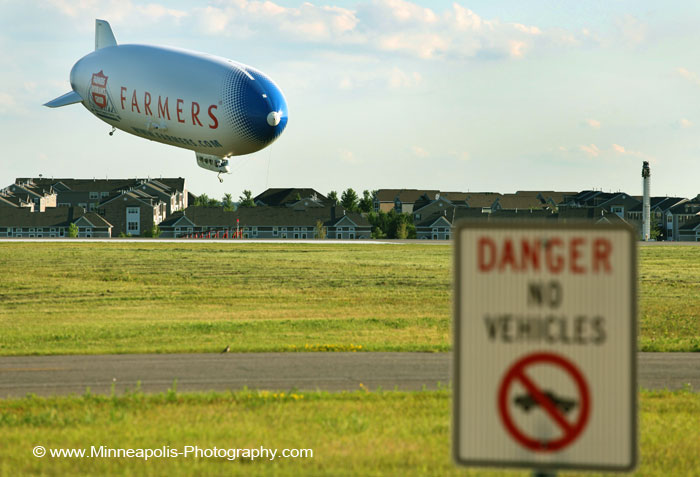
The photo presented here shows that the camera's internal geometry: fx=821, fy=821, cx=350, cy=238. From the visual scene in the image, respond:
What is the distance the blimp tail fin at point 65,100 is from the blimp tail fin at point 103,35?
6515mm

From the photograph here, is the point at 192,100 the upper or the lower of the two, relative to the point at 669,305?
upper

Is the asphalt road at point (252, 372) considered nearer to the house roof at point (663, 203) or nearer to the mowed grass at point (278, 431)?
the mowed grass at point (278, 431)

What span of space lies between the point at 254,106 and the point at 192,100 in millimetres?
3094

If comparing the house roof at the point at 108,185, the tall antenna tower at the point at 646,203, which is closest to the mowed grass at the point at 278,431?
the tall antenna tower at the point at 646,203

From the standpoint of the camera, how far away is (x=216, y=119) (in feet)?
134

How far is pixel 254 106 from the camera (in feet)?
135

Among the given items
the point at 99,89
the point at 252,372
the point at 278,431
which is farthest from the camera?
the point at 99,89

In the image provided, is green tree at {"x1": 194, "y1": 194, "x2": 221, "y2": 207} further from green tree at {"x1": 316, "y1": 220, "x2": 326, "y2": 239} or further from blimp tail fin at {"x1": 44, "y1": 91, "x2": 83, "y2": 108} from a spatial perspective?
blimp tail fin at {"x1": 44, "y1": 91, "x2": 83, "y2": 108}

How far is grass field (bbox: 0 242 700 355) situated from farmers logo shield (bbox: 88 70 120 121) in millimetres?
10226

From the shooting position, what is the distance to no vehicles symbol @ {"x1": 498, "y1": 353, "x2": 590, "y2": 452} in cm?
315

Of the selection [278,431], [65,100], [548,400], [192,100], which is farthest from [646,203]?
[548,400]

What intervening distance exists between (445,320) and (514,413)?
102ft

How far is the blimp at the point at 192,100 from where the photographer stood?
41000 mm

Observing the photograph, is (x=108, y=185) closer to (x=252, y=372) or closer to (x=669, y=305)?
(x=669, y=305)
